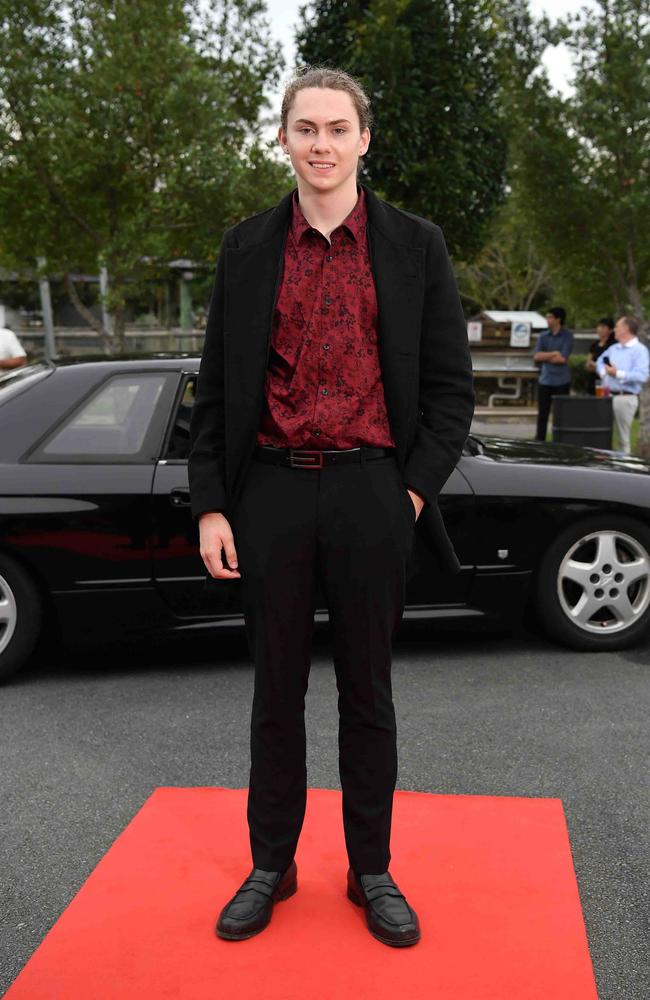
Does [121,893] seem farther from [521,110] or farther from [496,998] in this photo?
[521,110]

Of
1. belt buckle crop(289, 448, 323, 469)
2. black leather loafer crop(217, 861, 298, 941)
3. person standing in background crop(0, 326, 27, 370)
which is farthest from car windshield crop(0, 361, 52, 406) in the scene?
person standing in background crop(0, 326, 27, 370)

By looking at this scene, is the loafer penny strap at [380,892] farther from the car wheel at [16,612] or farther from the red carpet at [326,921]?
the car wheel at [16,612]

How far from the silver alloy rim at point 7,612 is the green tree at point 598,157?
9.72 m

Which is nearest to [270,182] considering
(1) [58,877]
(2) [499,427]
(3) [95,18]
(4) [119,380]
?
(3) [95,18]

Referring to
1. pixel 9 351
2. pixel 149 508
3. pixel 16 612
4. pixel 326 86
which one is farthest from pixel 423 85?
pixel 326 86

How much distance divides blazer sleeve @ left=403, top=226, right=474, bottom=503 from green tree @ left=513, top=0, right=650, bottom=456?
34.2 ft

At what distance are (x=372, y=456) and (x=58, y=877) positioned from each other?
4.93 ft

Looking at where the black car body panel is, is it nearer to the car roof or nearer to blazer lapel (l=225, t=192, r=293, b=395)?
the car roof

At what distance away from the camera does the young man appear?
233cm

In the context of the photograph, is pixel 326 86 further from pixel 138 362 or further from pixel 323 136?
pixel 138 362

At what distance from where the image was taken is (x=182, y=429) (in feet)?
15.3

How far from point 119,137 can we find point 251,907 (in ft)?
41.7

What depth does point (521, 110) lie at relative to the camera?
497 inches

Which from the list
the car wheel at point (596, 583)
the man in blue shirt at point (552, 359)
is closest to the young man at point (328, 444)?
the car wheel at point (596, 583)
